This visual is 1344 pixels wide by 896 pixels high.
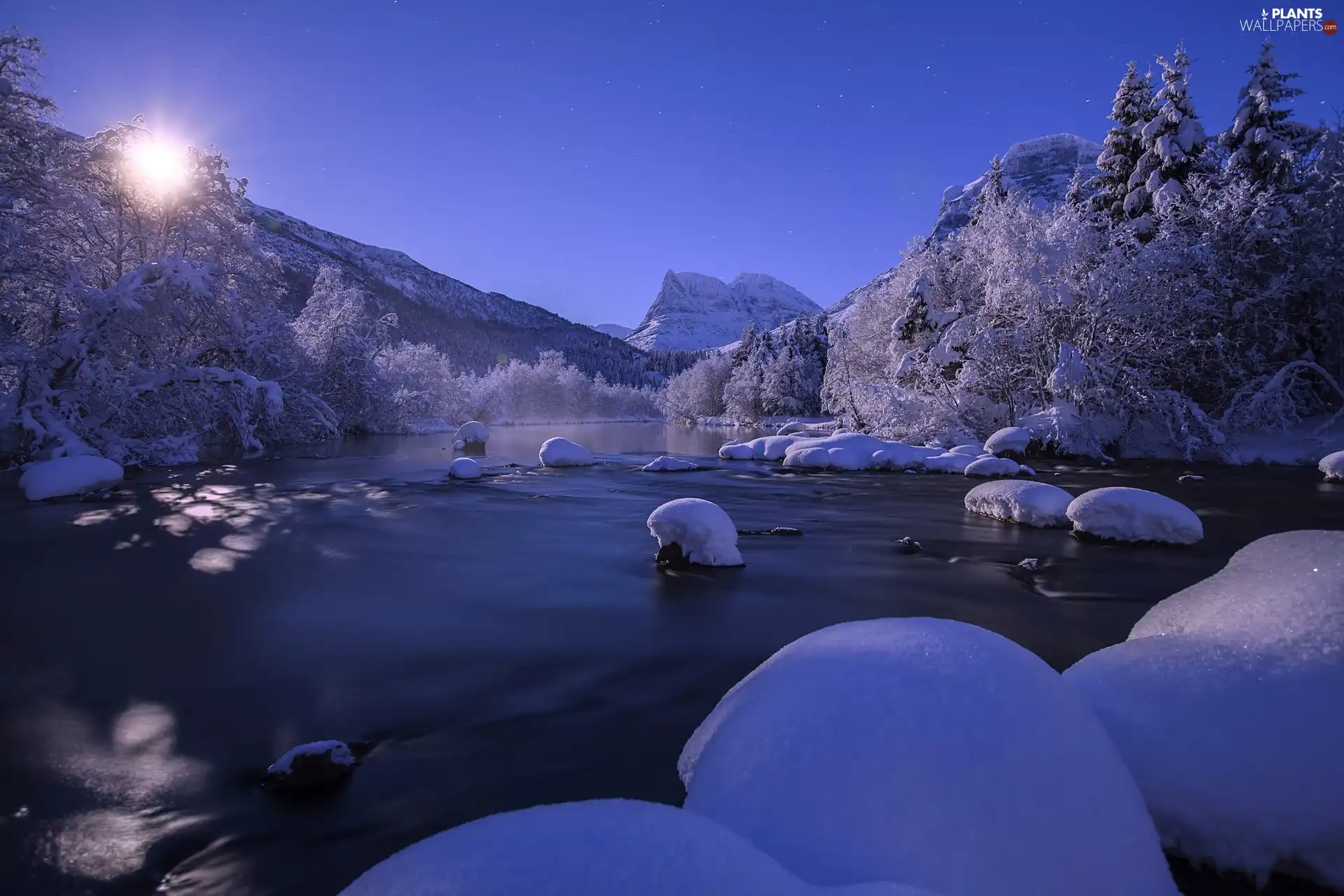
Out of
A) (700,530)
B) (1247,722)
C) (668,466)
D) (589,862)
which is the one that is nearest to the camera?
(589,862)

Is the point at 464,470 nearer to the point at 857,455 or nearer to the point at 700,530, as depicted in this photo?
the point at 857,455

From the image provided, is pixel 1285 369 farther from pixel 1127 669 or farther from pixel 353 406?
pixel 353 406

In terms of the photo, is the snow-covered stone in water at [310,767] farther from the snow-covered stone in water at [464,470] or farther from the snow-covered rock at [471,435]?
the snow-covered rock at [471,435]

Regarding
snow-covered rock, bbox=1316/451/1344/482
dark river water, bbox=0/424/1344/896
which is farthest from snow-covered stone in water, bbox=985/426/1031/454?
dark river water, bbox=0/424/1344/896

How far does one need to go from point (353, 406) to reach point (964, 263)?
33.9 metres

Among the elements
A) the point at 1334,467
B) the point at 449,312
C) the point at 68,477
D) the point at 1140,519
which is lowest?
the point at 68,477

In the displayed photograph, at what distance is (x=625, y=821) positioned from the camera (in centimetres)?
151

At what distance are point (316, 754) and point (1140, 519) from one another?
391 inches

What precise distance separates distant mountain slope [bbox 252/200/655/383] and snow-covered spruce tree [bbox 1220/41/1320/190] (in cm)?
11097

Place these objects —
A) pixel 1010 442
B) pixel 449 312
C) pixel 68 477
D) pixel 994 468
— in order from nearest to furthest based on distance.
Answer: pixel 68 477
pixel 994 468
pixel 1010 442
pixel 449 312

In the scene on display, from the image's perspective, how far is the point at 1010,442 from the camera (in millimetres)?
20891

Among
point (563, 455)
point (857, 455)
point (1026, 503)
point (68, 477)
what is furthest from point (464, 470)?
point (1026, 503)

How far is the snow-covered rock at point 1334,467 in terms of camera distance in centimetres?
1547

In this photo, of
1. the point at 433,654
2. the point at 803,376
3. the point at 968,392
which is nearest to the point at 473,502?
the point at 433,654
